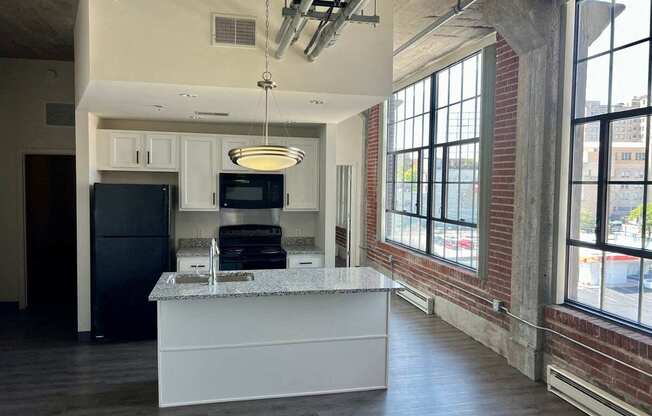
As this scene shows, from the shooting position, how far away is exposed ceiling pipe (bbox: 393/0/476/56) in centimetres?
403

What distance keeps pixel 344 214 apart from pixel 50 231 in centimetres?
484

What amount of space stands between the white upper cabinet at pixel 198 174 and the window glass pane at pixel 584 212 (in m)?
3.79

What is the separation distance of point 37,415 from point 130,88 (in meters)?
2.52

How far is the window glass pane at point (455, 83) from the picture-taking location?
5.66m

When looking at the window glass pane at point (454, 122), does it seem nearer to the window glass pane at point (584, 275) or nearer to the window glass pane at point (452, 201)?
the window glass pane at point (452, 201)

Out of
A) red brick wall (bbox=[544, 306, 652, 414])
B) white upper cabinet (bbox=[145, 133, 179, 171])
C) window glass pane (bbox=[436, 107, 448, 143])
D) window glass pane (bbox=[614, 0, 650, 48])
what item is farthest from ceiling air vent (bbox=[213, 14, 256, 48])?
red brick wall (bbox=[544, 306, 652, 414])

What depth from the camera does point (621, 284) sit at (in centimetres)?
347

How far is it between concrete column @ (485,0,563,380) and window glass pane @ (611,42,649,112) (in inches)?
18.9

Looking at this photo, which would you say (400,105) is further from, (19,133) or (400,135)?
(19,133)

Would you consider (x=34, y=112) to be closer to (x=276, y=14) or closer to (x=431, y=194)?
(x=276, y=14)

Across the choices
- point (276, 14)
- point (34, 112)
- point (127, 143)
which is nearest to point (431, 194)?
point (276, 14)

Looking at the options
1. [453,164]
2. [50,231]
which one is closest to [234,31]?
[453,164]

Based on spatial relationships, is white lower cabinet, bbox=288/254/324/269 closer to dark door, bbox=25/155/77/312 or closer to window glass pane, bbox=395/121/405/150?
window glass pane, bbox=395/121/405/150

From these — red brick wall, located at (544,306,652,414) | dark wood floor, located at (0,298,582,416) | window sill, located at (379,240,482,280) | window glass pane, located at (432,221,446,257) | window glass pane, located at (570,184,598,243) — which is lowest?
dark wood floor, located at (0,298,582,416)
